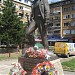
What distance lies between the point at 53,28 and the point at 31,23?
6317 centimetres

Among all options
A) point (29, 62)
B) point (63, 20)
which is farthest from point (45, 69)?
point (63, 20)

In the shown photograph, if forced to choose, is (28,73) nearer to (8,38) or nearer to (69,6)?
(8,38)

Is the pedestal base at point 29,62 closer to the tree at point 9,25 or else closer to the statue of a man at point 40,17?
the statue of a man at point 40,17

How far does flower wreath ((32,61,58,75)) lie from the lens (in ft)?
25.4

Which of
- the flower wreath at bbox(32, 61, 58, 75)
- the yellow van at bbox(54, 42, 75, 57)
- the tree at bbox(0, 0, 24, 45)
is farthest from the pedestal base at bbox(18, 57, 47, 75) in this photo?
the tree at bbox(0, 0, 24, 45)

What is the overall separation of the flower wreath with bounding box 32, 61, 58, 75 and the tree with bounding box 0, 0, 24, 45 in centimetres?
2426

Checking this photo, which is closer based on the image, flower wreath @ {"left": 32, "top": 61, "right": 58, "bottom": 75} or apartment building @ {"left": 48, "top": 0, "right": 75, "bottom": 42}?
flower wreath @ {"left": 32, "top": 61, "right": 58, "bottom": 75}

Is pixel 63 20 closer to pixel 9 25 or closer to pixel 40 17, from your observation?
pixel 9 25

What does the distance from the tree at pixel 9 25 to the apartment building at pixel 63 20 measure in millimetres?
36071

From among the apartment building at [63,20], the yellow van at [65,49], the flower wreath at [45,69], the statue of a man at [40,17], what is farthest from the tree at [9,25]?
the apartment building at [63,20]

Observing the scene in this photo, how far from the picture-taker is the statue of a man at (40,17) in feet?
35.1

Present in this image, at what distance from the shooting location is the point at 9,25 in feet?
107

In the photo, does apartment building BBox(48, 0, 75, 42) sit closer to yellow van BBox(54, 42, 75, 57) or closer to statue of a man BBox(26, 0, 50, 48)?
yellow van BBox(54, 42, 75, 57)

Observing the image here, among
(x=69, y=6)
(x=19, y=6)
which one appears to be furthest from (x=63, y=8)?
(x=19, y=6)
